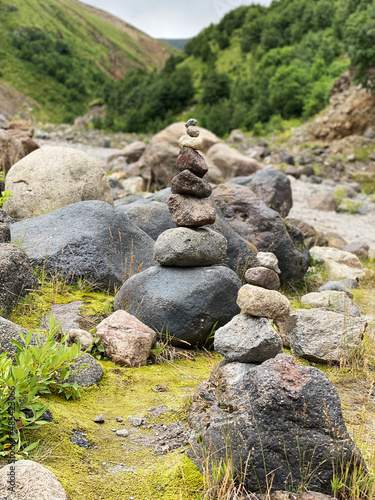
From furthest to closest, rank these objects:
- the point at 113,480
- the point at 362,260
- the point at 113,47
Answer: the point at 113,47 < the point at 362,260 < the point at 113,480

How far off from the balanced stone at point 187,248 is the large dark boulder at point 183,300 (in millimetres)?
116

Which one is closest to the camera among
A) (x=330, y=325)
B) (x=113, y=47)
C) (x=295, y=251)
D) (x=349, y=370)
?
(x=349, y=370)

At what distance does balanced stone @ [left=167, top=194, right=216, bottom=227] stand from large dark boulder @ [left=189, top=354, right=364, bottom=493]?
2.72m

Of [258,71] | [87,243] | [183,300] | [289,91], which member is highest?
[258,71]

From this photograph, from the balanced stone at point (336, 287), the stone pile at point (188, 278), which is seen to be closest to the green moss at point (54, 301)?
the stone pile at point (188, 278)

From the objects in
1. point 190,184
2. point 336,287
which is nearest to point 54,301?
point 190,184

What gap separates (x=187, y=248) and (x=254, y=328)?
164 cm

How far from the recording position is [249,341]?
403cm

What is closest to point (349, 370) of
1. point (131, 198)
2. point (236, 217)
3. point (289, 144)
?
point (236, 217)

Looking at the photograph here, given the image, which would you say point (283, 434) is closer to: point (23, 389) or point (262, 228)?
point (23, 389)

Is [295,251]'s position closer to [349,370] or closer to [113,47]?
[349,370]

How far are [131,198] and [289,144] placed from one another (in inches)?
769

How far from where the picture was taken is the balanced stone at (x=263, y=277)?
4.43 meters

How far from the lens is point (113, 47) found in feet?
402
